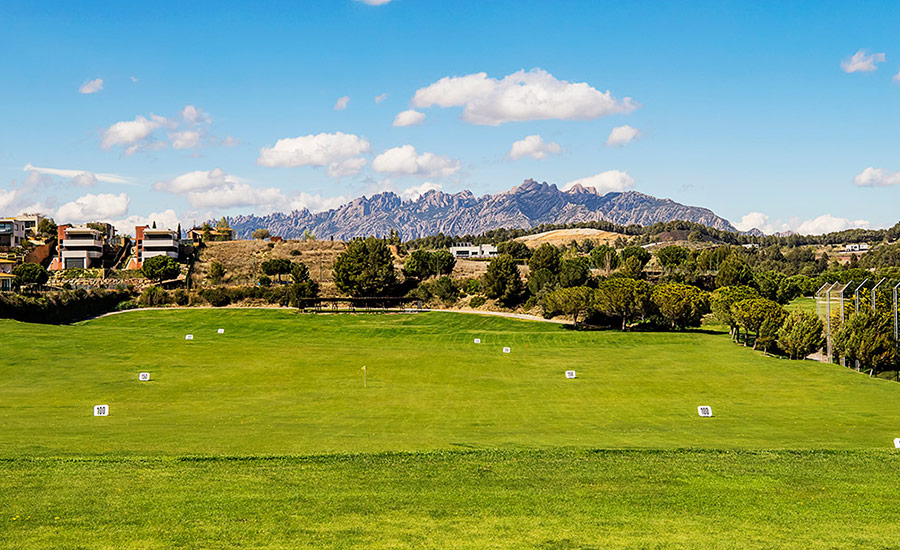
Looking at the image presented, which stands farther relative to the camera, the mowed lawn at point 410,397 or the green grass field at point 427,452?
the mowed lawn at point 410,397

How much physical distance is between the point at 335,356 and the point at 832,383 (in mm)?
39047

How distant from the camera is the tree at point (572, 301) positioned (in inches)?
3578

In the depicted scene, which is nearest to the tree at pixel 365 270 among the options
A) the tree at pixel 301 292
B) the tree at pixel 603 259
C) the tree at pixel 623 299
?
the tree at pixel 301 292

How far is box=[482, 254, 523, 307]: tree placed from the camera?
389 ft

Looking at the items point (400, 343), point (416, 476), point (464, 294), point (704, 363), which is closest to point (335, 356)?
point (400, 343)

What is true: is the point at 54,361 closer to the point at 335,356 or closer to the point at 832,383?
the point at 335,356

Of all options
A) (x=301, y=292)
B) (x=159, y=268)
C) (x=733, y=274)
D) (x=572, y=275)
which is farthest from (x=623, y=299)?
(x=159, y=268)

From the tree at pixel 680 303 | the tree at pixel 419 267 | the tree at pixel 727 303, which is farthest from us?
the tree at pixel 419 267

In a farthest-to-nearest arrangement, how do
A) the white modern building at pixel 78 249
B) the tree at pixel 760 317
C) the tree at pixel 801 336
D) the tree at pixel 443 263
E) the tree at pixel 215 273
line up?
the white modern building at pixel 78 249 < the tree at pixel 443 263 < the tree at pixel 215 273 < the tree at pixel 760 317 < the tree at pixel 801 336

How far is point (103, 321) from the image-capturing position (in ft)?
323

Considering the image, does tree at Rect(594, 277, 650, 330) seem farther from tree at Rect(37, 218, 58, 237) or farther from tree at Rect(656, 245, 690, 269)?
tree at Rect(37, 218, 58, 237)

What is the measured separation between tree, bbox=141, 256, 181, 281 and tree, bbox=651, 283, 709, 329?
304ft

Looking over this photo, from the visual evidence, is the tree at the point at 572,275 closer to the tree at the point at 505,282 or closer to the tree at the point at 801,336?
the tree at the point at 505,282

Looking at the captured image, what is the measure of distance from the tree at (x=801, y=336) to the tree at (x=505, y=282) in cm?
5709
